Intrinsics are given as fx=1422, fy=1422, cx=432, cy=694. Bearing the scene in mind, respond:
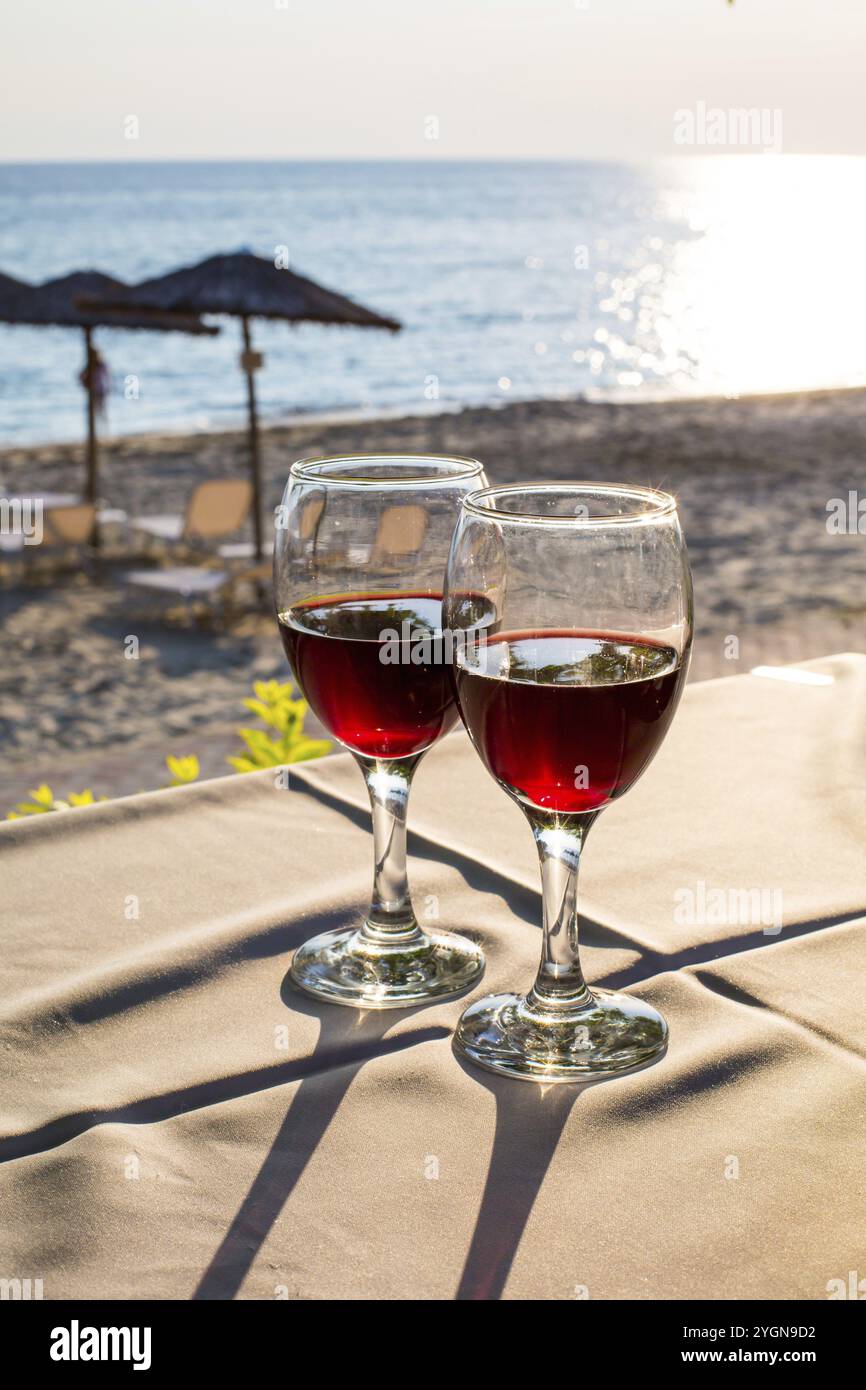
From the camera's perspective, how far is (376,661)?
121 cm

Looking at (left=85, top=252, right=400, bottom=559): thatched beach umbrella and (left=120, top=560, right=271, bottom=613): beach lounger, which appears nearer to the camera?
(left=120, top=560, right=271, bottom=613): beach lounger

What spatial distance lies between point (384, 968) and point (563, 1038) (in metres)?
0.19

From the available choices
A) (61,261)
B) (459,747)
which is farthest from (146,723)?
(61,261)

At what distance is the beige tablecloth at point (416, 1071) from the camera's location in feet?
2.77

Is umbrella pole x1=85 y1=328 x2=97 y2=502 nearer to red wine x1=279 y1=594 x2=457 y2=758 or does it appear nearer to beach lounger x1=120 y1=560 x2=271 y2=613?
beach lounger x1=120 y1=560 x2=271 y2=613

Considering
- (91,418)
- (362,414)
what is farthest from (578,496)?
(362,414)

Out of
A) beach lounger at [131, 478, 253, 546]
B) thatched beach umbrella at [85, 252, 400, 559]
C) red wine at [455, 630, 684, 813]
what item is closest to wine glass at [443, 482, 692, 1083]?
red wine at [455, 630, 684, 813]

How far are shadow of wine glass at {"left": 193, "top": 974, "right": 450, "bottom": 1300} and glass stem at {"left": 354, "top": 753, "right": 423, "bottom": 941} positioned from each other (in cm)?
10

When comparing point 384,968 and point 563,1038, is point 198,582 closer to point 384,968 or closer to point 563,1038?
point 384,968

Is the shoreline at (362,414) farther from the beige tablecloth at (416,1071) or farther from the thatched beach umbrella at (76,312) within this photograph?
the beige tablecloth at (416,1071)

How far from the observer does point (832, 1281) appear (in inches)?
32.1

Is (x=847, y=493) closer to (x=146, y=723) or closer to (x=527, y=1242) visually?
(x=146, y=723)

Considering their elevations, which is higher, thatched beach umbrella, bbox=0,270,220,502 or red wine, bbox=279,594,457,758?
thatched beach umbrella, bbox=0,270,220,502

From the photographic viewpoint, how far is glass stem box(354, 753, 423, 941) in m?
1.25
